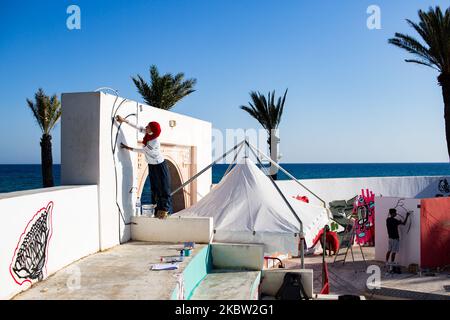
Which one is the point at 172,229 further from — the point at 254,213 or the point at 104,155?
the point at 104,155

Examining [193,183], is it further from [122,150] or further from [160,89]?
[160,89]

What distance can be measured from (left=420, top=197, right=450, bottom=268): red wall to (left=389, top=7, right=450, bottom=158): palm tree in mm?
7653

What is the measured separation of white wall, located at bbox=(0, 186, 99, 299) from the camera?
18.3ft

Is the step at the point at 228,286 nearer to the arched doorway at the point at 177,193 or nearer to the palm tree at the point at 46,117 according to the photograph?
the arched doorway at the point at 177,193

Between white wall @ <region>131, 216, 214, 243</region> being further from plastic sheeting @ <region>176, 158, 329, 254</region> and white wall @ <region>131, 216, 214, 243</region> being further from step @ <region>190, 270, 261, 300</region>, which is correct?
step @ <region>190, 270, 261, 300</region>

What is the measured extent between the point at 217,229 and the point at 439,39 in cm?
1447

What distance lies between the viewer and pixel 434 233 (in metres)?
13.9

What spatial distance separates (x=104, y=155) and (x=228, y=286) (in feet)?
11.2

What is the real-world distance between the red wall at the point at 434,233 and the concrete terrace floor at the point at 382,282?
759 mm

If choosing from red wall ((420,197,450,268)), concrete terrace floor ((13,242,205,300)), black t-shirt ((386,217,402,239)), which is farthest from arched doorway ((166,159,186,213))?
red wall ((420,197,450,268))

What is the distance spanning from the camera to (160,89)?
82.7 ft

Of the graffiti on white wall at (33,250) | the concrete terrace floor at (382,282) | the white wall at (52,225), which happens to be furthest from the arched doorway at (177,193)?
the graffiti on white wall at (33,250)

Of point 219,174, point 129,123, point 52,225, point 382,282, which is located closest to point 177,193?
point 129,123

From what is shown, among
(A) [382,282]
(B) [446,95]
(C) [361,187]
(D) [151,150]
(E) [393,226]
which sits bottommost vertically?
(A) [382,282]
